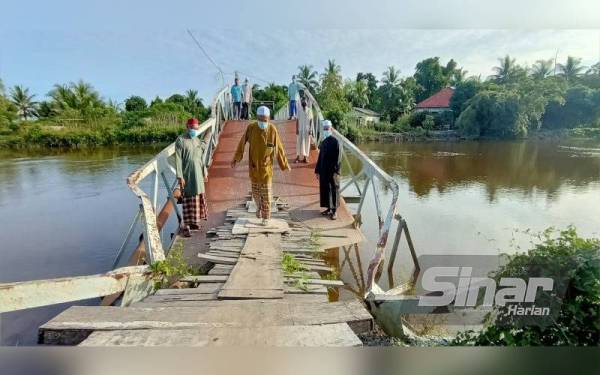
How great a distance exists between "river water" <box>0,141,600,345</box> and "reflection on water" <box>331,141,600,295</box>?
3cm

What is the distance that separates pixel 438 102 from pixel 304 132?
39.8ft

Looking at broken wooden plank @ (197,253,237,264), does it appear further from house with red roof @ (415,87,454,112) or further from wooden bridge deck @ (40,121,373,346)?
house with red roof @ (415,87,454,112)

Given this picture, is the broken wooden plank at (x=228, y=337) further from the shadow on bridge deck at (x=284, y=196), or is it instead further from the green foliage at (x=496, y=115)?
the green foliage at (x=496, y=115)

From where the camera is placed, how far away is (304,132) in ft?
21.1

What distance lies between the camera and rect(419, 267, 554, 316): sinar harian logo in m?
2.18

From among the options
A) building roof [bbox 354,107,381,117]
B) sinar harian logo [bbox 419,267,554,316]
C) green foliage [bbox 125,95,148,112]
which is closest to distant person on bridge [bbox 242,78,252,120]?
sinar harian logo [bbox 419,267,554,316]

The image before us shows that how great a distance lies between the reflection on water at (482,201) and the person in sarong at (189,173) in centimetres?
233

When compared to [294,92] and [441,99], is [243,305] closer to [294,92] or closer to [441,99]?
[294,92]

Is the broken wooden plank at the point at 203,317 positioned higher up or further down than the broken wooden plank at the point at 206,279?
higher up

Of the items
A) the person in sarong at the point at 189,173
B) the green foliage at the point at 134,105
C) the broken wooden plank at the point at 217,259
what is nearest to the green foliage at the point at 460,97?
the person in sarong at the point at 189,173

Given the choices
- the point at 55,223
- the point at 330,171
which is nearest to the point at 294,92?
the point at 330,171

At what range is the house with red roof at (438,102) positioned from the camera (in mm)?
14478

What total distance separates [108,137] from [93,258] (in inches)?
872

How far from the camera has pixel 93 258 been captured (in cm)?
584
